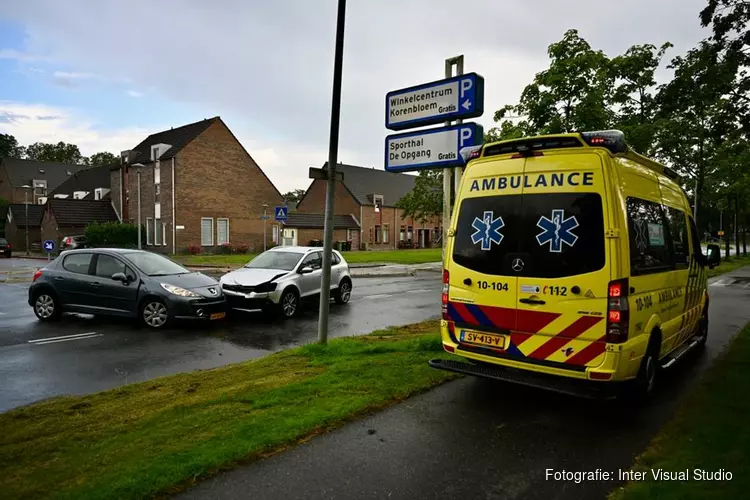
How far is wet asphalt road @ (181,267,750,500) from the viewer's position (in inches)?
142

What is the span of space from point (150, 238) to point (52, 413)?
131 ft

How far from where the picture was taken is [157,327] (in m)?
10.2

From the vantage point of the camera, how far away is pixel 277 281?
1168cm

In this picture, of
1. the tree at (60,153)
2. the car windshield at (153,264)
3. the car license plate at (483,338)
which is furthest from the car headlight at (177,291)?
the tree at (60,153)

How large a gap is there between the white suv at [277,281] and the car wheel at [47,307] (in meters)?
3.36

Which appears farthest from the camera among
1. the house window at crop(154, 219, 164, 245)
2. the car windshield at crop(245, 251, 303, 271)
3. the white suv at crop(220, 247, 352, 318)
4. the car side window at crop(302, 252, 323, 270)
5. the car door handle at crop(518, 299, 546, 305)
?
the house window at crop(154, 219, 164, 245)

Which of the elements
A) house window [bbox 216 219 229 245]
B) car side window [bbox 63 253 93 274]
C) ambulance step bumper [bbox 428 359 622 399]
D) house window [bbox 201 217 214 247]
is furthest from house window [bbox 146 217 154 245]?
ambulance step bumper [bbox 428 359 622 399]

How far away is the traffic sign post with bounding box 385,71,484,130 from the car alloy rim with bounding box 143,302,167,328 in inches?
222

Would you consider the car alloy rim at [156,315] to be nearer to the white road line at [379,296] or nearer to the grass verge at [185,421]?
the grass verge at [185,421]

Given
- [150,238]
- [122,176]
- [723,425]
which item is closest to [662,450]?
[723,425]

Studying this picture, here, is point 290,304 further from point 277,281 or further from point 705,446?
point 705,446

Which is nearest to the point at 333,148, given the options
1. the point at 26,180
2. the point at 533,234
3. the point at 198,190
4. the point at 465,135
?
the point at 465,135

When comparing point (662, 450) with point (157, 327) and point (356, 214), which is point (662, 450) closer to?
point (157, 327)

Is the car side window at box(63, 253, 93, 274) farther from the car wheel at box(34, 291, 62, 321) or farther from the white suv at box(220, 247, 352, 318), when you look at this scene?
the white suv at box(220, 247, 352, 318)
